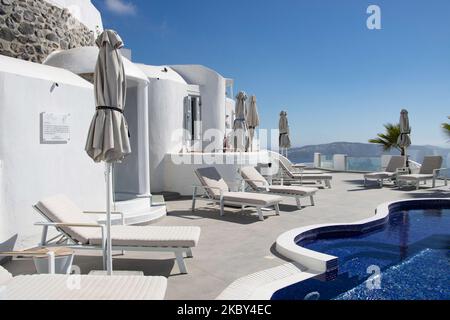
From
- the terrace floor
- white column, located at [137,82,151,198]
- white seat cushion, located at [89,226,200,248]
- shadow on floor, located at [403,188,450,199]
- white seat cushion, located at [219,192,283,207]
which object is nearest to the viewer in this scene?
the terrace floor

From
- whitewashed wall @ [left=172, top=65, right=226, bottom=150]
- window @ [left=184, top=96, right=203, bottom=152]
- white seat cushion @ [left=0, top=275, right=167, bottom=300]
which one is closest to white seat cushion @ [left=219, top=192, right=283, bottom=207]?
white seat cushion @ [left=0, top=275, right=167, bottom=300]

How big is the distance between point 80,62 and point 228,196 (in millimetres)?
4321

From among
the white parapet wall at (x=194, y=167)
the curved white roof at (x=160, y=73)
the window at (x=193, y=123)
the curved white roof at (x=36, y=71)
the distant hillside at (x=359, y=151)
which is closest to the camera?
the curved white roof at (x=36, y=71)

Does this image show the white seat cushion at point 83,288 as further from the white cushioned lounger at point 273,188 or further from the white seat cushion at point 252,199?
the white cushioned lounger at point 273,188

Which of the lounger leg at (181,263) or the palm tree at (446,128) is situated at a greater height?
the palm tree at (446,128)

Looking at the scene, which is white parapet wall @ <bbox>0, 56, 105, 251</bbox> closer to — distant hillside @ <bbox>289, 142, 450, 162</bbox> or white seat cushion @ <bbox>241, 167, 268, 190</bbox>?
white seat cushion @ <bbox>241, 167, 268, 190</bbox>

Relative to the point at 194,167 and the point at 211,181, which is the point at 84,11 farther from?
the point at 211,181

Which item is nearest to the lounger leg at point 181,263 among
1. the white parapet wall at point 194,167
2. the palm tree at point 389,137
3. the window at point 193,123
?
the white parapet wall at point 194,167

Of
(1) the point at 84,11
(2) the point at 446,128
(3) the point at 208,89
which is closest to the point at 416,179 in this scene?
(2) the point at 446,128

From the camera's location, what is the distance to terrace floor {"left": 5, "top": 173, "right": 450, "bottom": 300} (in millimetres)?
4344

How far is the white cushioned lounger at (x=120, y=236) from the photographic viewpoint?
15.0 ft

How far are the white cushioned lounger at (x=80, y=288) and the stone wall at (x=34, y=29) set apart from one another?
6.47 metres

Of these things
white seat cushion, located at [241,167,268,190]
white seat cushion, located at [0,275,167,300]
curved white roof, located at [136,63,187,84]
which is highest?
curved white roof, located at [136,63,187,84]

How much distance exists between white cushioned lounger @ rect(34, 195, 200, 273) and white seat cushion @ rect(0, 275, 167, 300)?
4.39 feet
